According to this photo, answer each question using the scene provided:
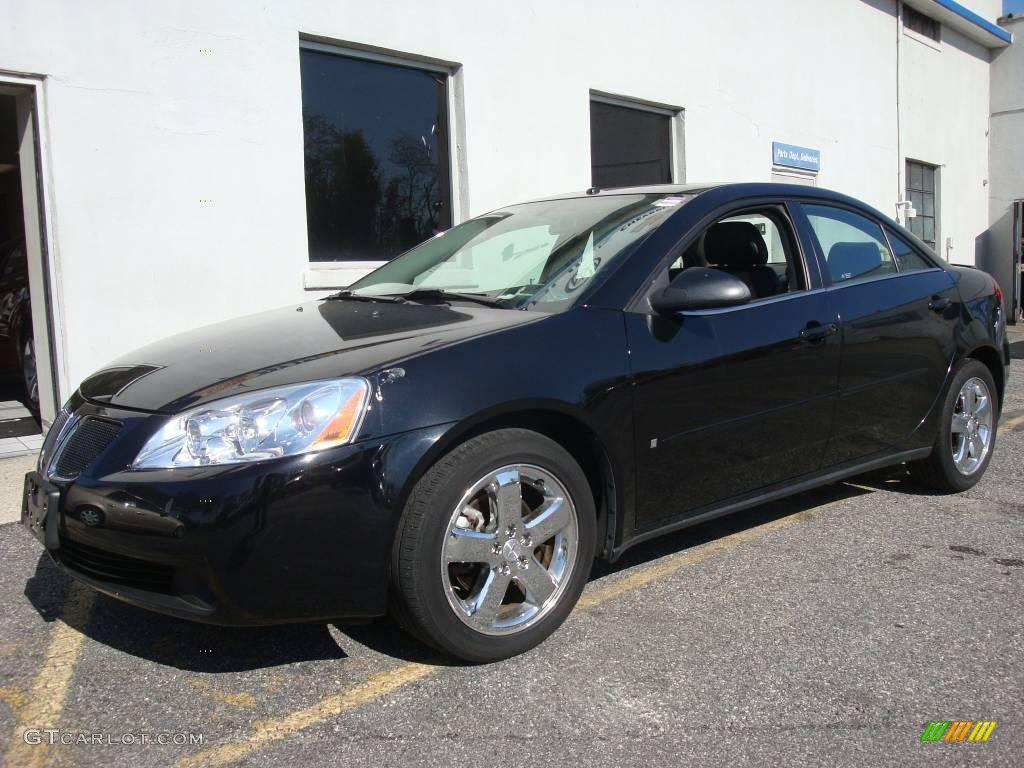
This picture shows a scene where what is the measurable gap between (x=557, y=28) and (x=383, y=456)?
6.90 meters

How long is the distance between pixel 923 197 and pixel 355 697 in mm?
15585

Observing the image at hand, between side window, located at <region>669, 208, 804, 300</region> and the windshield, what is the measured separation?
0.35 meters

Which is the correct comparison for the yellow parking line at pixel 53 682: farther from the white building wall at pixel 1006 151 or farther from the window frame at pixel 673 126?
the white building wall at pixel 1006 151

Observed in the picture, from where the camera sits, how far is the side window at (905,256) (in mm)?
4527

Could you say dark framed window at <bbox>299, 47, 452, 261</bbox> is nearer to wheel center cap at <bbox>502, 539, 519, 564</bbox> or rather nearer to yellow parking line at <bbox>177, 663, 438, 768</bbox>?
wheel center cap at <bbox>502, 539, 519, 564</bbox>

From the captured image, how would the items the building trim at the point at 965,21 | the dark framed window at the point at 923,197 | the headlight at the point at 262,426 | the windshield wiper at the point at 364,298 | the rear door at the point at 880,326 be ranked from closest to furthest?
the headlight at the point at 262,426
the windshield wiper at the point at 364,298
the rear door at the point at 880,326
the building trim at the point at 965,21
the dark framed window at the point at 923,197

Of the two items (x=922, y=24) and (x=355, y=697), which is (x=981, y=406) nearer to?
(x=355, y=697)

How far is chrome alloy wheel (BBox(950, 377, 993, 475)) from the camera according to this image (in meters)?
4.75

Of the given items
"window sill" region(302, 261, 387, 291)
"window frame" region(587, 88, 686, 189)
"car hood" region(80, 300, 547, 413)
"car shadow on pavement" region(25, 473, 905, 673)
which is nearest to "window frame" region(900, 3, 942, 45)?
"window frame" region(587, 88, 686, 189)

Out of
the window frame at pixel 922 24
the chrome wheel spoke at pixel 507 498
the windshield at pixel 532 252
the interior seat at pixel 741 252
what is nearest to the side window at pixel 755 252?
the interior seat at pixel 741 252

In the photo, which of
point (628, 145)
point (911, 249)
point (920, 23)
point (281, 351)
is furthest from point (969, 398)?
point (920, 23)

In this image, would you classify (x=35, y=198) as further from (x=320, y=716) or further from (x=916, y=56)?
(x=916, y=56)

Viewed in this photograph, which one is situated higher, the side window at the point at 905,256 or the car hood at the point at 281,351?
the side window at the point at 905,256

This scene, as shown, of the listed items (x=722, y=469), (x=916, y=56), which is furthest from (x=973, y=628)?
(x=916, y=56)
